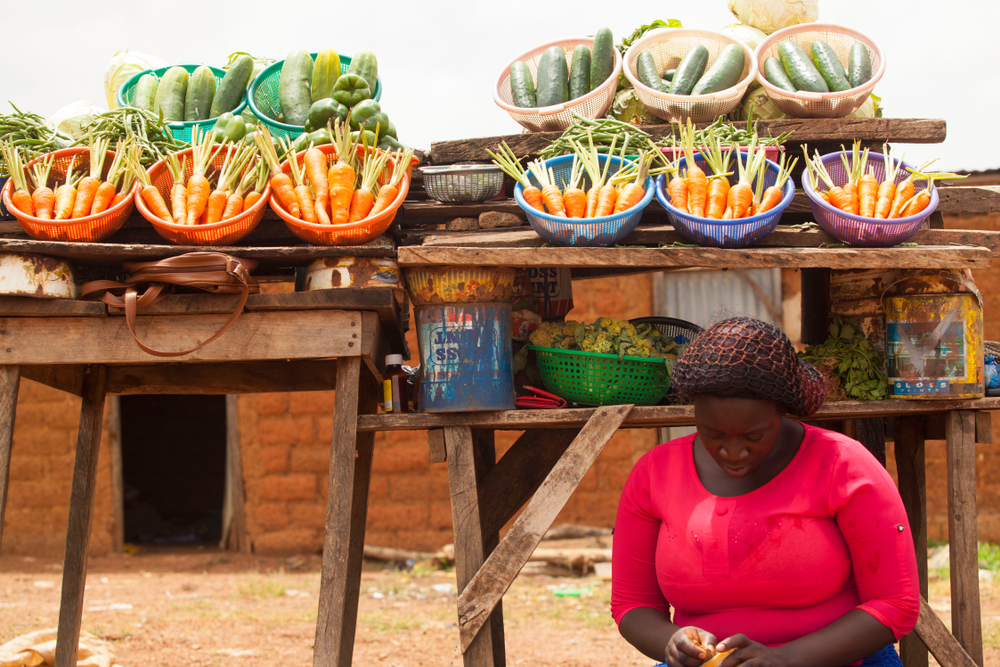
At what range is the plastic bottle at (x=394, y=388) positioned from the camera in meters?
3.29

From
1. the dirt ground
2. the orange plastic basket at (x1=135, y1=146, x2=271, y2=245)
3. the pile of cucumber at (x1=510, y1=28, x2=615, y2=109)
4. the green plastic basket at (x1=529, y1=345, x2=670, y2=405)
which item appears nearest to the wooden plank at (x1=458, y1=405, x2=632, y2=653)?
the green plastic basket at (x1=529, y1=345, x2=670, y2=405)

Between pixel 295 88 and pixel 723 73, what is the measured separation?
2025mm

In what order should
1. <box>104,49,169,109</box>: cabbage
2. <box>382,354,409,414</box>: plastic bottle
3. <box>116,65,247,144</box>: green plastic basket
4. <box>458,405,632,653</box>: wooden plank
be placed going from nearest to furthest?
<box>458,405,632,653</box>: wooden plank, <box>382,354,409,414</box>: plastic bottle, <box>116,65,247,144</box>: green plastic basket, <box>104,49,169,109</box>: cabbage

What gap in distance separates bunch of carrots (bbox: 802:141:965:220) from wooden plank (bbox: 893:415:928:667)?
1.27 meters

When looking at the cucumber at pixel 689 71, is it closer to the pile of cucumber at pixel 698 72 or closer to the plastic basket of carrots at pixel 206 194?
the pile of cucumber at pixel 698 72

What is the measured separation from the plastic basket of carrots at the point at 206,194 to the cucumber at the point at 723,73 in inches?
76.1

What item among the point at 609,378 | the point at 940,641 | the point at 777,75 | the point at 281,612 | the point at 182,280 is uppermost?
the point at 777,75

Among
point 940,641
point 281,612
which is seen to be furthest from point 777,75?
point 281,612

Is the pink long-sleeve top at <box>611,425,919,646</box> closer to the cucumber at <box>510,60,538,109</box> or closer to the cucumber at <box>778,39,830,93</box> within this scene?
the cucumber at <box>778,39,830,93</box>

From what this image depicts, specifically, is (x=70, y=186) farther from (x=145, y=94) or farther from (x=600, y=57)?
(x=600, y=57)

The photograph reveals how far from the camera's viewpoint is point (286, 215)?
309 centimetres

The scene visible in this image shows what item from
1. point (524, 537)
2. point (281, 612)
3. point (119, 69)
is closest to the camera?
point (524, 537)

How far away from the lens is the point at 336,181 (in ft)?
10.4

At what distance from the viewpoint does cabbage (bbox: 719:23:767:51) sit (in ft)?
13.2
